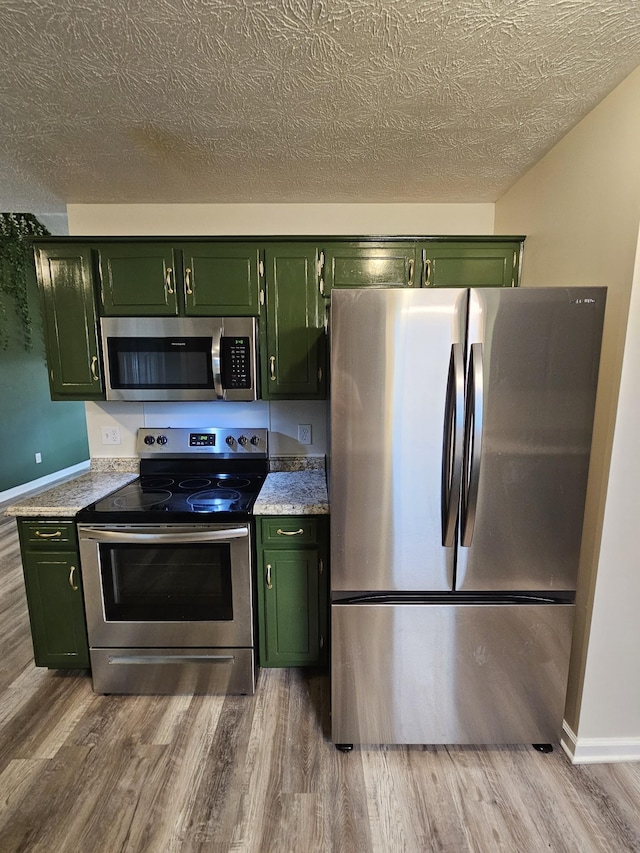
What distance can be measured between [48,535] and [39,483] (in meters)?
4.06

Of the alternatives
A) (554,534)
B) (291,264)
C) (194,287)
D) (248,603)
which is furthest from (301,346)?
(554,534)

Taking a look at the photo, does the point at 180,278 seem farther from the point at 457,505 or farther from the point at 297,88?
the point at 457,505

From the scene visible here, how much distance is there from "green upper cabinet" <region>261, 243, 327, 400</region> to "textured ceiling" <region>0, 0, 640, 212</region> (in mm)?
425

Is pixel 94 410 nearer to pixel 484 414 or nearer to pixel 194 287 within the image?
pixel 194 287

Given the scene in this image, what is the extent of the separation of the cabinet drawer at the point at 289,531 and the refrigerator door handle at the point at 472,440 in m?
0.71

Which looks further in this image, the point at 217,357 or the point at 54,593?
the point at 217,357

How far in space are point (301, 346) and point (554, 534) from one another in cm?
147

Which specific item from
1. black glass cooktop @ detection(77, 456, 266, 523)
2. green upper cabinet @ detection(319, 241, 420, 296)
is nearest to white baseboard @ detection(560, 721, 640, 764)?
black glass cooktop @ detection(77, 456, 266, 523)

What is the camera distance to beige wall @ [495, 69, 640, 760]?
1372 millimetres

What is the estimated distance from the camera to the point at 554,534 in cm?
149

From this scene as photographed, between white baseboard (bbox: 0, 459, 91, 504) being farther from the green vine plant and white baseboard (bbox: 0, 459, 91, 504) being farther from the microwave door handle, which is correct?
the microwave door handle

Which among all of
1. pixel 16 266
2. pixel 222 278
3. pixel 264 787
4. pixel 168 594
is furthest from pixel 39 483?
pixel 264 787

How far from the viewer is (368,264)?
2070 mm

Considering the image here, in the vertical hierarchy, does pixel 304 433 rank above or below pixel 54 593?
above
